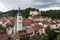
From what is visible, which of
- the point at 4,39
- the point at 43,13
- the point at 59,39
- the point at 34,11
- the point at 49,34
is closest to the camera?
the point at 59,39

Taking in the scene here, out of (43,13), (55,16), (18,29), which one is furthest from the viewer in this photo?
(43,13)

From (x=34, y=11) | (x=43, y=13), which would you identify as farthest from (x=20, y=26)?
(x=34, y=11)

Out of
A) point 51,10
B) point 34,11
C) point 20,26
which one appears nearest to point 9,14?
point 34,11

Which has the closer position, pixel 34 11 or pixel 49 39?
pixel 49 39

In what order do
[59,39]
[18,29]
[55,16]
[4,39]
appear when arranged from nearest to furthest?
[59,39] < [4,39] < [18,29] < [55,16]

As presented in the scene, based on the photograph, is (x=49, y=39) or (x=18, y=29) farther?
(x=18, y=29)

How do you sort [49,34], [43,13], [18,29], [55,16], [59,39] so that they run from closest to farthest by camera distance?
[59,39], [49,34], [18,29], [55,16], [43,13]

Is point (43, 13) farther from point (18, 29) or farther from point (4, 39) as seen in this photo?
point (4, 39)

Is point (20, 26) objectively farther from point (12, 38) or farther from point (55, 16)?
point (55, 16)
